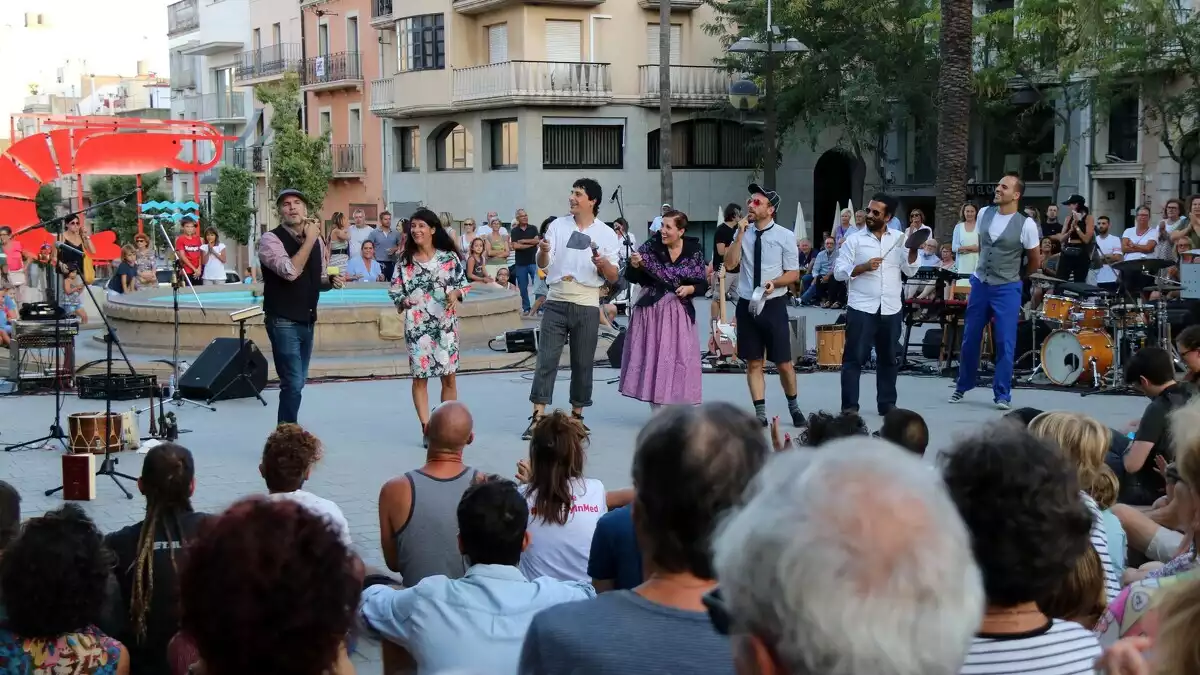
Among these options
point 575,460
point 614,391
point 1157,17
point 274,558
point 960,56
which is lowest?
point 614,391

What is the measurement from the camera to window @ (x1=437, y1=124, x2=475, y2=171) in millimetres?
42781

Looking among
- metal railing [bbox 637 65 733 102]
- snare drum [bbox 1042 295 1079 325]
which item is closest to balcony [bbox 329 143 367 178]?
metal railing [bbox 637 65 733 102]

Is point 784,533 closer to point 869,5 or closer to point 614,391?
point 614,391

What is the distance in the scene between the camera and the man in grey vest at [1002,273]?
1146 centimetres

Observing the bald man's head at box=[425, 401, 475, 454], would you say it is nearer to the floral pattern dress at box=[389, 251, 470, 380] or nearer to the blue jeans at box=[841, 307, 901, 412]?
the floral pattern dress at box=[389, 251, 470, 380]

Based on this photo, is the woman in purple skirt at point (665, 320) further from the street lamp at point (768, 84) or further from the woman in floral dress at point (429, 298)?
the street lamp at point (768, 84)

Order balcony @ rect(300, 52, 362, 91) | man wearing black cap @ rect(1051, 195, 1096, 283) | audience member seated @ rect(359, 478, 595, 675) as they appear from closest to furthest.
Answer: audience member seated @ rect(359, 478, 595, 675) < man wearing black cap @ rect(1051, 195, 1096, 283) < balcony @ rect(300, 52, 362, 91)

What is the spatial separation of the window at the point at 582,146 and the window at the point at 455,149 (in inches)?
125

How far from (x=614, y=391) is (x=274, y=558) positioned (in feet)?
39.0

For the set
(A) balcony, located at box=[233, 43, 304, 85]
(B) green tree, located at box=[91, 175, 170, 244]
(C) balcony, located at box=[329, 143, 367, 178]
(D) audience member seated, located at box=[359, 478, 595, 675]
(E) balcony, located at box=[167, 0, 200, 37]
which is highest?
(E) balcony, located at box=[167, 0, 200, 37]

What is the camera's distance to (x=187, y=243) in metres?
23.2

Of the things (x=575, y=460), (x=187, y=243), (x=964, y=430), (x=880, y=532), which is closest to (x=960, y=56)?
(x=187, y=243)

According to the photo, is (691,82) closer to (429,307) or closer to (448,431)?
(429,307)

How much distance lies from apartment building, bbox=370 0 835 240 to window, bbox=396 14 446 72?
5 cm
